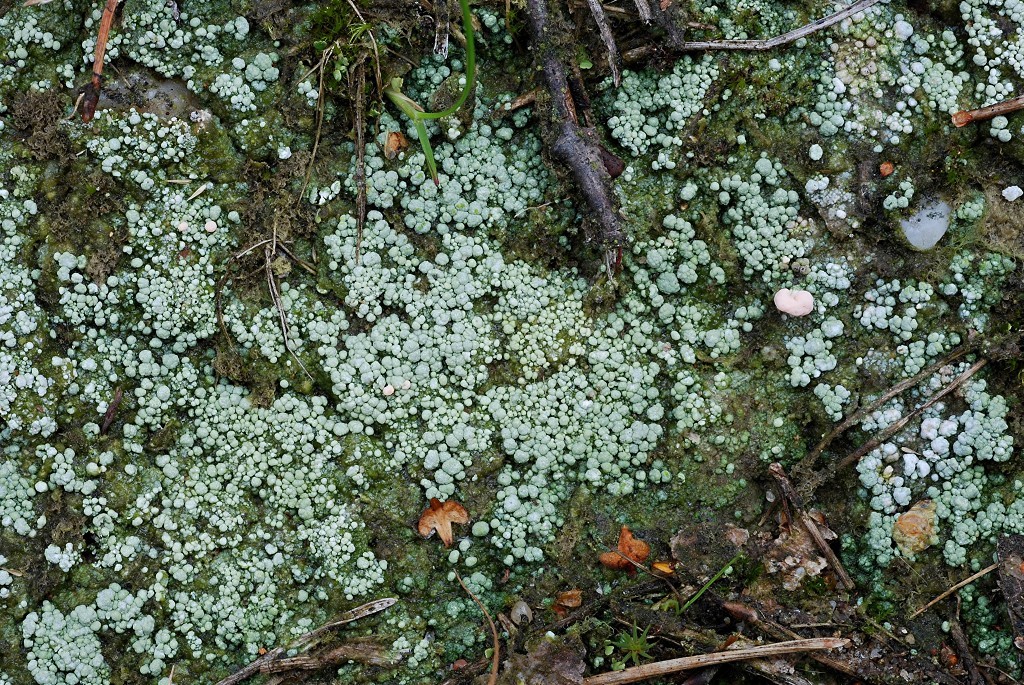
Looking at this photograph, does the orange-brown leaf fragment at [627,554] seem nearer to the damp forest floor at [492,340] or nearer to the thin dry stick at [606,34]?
the damp forest floor at [492,340]

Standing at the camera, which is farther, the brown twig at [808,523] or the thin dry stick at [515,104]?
the thin dry stick at [515,104]

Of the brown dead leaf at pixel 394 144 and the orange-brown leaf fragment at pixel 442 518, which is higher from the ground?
the brown dead leaf at pixel 394 144

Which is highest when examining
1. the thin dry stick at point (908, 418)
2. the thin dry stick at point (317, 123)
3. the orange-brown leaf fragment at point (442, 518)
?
the thin dry stick at point (317, 123)

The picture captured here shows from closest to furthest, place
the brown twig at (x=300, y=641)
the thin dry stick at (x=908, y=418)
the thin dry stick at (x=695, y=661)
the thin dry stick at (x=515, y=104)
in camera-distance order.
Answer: the thin dry stick at (x=695, y=661), the brown twig at (x=300, y=641), the thin dry stick at (x=908, y=418), the thin dry stick at (x=515, y=104)

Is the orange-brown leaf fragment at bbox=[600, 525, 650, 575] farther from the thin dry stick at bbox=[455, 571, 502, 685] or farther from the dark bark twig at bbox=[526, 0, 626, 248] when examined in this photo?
the dark bark twig at bbox=[526, 0, 626, 248]

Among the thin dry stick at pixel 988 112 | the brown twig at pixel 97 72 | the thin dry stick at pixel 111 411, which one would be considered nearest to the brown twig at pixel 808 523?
the thin dry stick at pixel 988 112

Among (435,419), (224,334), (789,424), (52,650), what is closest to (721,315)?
(789,424)

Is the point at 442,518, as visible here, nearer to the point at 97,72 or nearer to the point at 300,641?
the point at 300,641
